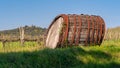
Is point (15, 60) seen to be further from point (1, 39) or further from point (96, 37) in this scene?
point (1, 39)

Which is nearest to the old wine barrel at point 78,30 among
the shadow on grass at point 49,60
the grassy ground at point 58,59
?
the grassy ground at point 58,59

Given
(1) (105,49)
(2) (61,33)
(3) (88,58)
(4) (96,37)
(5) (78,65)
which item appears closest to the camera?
(5) (78,65)

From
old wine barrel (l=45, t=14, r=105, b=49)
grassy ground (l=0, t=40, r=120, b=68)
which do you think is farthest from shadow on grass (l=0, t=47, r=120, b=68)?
old wine barrel (l=45, t=14, r=105, b=49)

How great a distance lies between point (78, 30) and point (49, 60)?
17.1ft

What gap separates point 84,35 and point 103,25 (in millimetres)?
1407

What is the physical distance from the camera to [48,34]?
65.9 feet

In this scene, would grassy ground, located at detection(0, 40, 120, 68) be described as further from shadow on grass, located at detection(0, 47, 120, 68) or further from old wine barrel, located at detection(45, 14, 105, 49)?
old wine barrel, located at detection(45, 14, 105, 49)

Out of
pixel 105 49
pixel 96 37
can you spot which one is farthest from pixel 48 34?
pixel 105 49

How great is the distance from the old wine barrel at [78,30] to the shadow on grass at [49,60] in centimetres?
285

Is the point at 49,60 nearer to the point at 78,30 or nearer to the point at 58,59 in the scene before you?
the point at 58,59

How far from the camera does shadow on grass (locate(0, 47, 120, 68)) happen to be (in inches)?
439

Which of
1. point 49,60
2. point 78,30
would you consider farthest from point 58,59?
point 78,30

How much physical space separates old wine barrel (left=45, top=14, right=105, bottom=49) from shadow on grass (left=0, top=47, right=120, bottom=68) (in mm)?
2848

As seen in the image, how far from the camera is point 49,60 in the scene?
39.5 feet
